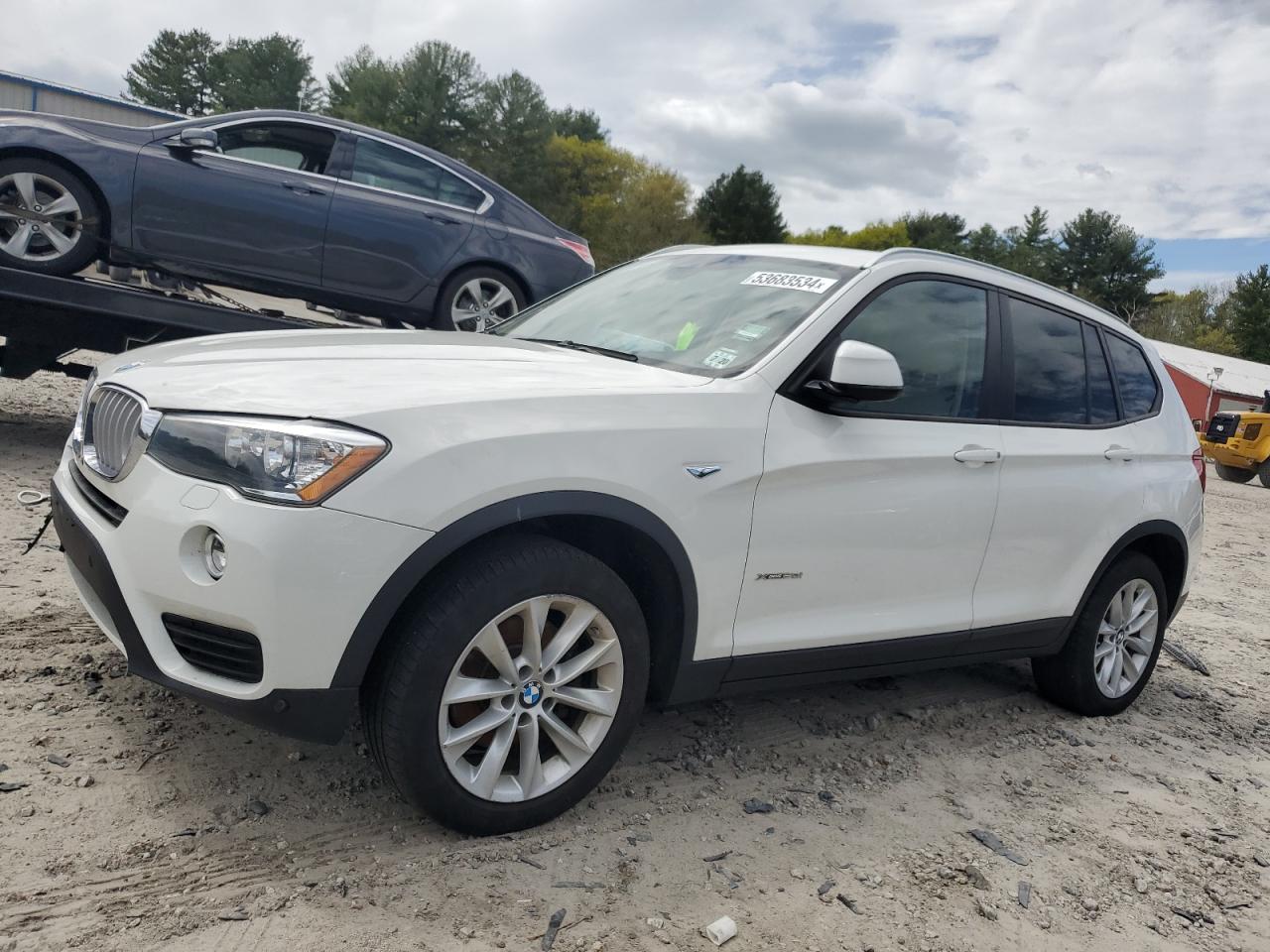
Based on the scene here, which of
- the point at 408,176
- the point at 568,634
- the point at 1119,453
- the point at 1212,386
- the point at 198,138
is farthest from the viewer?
the point at 1212,386

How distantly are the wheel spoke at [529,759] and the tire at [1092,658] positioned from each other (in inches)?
102

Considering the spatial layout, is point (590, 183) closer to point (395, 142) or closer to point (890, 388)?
point (395, 142)

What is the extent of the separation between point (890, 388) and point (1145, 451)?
6.46 feet

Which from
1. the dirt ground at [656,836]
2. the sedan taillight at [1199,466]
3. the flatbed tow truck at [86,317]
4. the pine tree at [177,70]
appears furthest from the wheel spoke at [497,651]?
the pine tree at [177,70]

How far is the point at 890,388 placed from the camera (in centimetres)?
306

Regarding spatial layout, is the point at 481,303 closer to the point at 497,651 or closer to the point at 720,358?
the point at 720,358

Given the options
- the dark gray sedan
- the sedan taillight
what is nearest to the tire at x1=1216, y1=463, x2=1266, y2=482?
the dark gray sedan

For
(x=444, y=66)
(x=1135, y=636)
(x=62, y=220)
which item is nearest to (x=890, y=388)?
(x=1135, y=636)

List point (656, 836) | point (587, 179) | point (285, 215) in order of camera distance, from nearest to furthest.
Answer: point (656, 836) → point (285, 215) → point (587, 179)

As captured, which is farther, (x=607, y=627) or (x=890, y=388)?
(x=890, y=388)

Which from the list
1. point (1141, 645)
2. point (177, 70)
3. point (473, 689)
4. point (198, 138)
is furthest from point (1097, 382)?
point (177, 70)

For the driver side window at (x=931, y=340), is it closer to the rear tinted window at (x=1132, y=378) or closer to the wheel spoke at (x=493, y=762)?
the rear tinted window at (x=1132, y=378)

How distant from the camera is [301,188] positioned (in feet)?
22.2

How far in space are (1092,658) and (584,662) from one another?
2.61 metres
